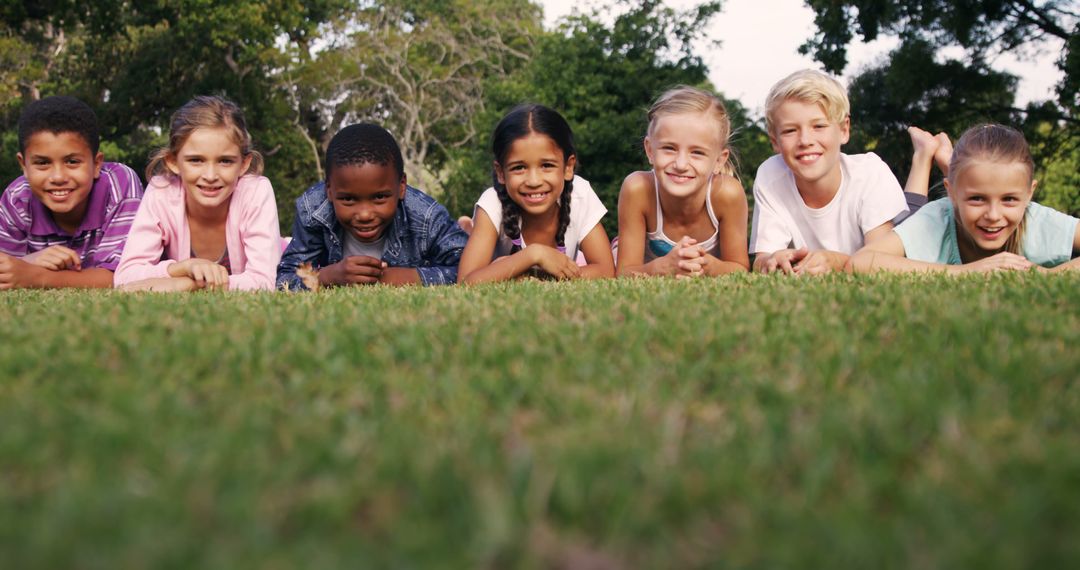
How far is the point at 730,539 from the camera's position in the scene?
1.31m

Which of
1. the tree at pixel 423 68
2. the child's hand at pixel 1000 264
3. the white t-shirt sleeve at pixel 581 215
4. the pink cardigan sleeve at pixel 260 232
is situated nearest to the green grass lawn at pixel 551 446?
the child's hand at pixel 1000 264

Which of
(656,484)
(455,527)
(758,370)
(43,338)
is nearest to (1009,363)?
(758,370)

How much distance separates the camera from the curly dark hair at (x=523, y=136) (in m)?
6.84

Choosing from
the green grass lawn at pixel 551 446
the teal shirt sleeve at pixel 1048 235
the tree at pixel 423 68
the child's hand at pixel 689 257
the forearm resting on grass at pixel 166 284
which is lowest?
the green grass lawn at pixel 551 446

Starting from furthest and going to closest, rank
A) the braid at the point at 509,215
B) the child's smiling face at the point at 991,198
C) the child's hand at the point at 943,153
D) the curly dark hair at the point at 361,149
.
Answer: the child's hand at the point at 943,153 < the braid at the point at 509,215 < the curly dark hair at the point at 361,149 < the child's smiling face at the point at 991,198

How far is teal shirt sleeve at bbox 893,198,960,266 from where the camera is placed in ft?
19.9

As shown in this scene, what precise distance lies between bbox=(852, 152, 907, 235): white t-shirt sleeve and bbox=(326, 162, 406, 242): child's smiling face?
356 centimetres

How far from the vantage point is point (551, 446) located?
1.66 m

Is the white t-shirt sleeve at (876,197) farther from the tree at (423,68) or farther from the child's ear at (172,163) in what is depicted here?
the tree at (423,68)

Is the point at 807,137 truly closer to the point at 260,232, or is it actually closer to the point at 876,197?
the point at 876,197

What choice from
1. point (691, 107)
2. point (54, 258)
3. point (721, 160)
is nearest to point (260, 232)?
point (54, 258)

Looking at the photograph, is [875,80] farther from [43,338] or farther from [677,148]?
[43,338]

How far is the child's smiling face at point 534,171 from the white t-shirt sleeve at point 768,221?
1578 millimetres

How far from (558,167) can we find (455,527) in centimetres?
568
